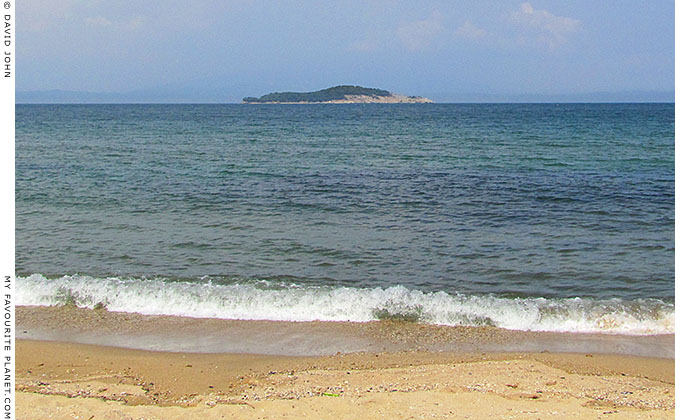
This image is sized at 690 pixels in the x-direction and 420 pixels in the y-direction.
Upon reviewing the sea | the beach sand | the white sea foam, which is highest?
the sea

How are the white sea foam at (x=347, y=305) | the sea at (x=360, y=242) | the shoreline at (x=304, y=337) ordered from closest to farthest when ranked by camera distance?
the shoreline at (x=304, y=337)
the white sea foam at (x=347, y=305)
the sea at (x=360, y=242)

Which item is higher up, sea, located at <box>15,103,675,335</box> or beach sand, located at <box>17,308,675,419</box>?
sea, located at <box>15,103,675,335</box>

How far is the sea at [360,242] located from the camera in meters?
10.2

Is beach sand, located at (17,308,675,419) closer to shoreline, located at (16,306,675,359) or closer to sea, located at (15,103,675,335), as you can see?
shoreline, located at (16,306,675,359)

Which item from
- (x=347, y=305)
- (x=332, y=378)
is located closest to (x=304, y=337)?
(x=347, y=305)

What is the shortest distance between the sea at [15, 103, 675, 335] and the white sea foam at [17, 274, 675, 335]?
3 cm

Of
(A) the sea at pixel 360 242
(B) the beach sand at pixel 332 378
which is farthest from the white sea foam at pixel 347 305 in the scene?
(B) the beach sand at pixel 332 378

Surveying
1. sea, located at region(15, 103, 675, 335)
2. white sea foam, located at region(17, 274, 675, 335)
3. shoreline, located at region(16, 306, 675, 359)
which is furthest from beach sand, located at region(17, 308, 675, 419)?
sea, located at region(15, 103, 675, 335)

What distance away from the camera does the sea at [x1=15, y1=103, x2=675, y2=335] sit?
33.5 feet

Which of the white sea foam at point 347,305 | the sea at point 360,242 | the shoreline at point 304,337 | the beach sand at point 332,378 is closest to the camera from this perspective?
the beach sand at point 332,378

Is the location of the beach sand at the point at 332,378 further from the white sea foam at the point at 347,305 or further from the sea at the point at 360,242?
the sea at the point at 360,242

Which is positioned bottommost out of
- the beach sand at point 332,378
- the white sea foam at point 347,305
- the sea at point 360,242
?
the beach sand at point 332,378

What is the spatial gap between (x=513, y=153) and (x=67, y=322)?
27492 millimetres

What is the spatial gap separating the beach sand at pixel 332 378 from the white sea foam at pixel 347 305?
0.40 m
